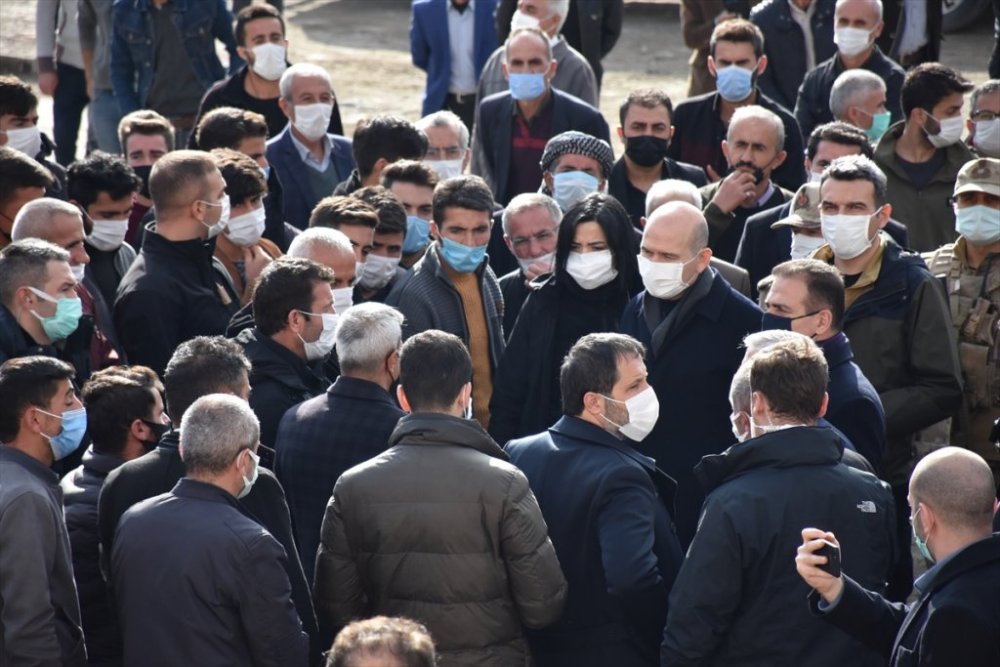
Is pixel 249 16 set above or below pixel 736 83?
above

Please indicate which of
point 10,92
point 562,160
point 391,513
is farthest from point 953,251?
point 10,92

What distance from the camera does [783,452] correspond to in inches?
185

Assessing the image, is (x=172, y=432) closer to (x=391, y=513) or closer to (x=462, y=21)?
(x=391, y=513)

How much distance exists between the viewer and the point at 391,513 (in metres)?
4.84

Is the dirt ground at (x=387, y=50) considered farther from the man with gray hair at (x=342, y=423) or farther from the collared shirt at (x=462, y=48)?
the man with gray hair at (x=342, y=423)

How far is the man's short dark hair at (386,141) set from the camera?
8.37 meters

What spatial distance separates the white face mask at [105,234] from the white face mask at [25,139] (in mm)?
1478

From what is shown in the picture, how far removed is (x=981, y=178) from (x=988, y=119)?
2.33 meters

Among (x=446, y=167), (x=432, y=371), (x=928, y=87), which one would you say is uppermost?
(x=928, y=87)

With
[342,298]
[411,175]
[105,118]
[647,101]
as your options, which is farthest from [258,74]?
[342,298]

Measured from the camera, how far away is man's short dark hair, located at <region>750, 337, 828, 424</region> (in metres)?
4.79

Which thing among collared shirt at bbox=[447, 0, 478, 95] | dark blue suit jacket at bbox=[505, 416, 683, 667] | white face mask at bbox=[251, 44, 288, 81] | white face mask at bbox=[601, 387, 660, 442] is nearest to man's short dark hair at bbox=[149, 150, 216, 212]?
dark blue suit jacket at bbox=[505, 416, 683, 667]

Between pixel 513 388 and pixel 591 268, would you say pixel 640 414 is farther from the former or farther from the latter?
pixel 591 268

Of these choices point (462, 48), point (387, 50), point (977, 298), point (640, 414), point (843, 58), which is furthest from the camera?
point (387, 50)
